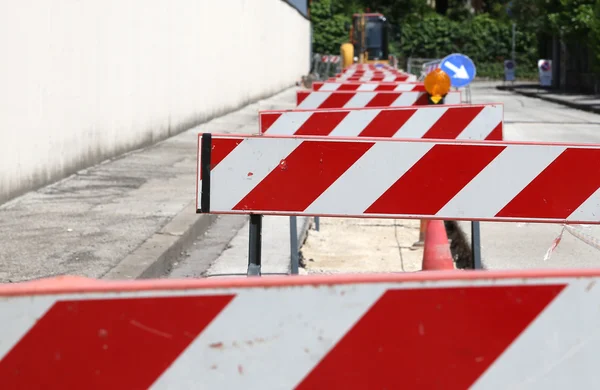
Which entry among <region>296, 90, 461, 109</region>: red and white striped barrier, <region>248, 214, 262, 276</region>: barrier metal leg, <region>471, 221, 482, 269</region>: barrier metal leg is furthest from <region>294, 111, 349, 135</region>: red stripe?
<region>296, 90, 461, 109</region>: red and white striped barrier

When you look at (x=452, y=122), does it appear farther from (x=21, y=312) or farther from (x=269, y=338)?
(x=21, y=312)

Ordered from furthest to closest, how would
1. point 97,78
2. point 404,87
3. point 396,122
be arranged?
point 97,78, point 404,87, point 396,122

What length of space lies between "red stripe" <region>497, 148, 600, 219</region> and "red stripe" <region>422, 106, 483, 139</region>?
259 cm

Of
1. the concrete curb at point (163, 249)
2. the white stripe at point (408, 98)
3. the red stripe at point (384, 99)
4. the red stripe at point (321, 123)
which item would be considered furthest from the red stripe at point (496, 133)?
the red stripe at point (384, 99)

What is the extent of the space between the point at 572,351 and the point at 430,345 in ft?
0.89

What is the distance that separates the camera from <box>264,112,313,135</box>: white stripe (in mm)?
7258

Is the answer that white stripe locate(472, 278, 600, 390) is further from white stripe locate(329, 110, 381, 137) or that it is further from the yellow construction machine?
the yellow construction machine

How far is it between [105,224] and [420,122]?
2892 millimetres

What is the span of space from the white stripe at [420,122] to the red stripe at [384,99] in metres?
3.25

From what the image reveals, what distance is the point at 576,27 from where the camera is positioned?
39625mm

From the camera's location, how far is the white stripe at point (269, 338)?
7.12 feet

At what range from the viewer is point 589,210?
470 centimetres

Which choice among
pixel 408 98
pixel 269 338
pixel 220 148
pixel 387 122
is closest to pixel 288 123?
pixel 387 122

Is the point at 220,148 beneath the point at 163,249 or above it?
above
